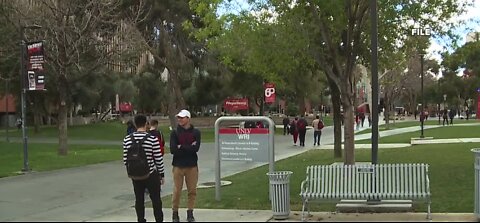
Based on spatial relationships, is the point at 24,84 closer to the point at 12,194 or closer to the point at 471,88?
the point at 12,194

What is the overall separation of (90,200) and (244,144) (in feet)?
11.7

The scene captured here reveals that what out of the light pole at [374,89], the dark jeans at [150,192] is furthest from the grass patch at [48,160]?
the light pole at [374,89]

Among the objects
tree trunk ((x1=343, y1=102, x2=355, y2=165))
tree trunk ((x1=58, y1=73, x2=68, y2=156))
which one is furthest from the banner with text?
tree trunk ((x1=343, y1=102, x2=355, y2=165))

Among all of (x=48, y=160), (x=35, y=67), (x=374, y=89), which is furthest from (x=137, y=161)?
(x=48, y=160)

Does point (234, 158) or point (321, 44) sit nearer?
point (234, 158)

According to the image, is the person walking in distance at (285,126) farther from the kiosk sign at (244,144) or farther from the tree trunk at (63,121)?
the kiosk sign at (244,144)

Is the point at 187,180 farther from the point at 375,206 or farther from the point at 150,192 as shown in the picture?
the point at 375,206

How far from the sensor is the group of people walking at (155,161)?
847 centimetres

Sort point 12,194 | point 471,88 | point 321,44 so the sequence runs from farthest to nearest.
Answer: point 471,88 < point 321,44 < point 12,194

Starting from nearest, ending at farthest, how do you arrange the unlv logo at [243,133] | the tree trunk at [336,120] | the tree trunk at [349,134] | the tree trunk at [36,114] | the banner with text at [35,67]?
the unlv logo at [243,133], the tree trunk at [349,134], the banner with text at [35,67], the tree trunk at [336,120], the tree trunk at [36,114]

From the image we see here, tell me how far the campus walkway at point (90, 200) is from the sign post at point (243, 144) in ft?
4.86

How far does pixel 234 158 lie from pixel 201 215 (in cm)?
196

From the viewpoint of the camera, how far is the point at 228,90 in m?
53.8

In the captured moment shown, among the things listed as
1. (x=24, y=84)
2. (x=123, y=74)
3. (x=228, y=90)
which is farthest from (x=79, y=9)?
(x=123, y=74)
